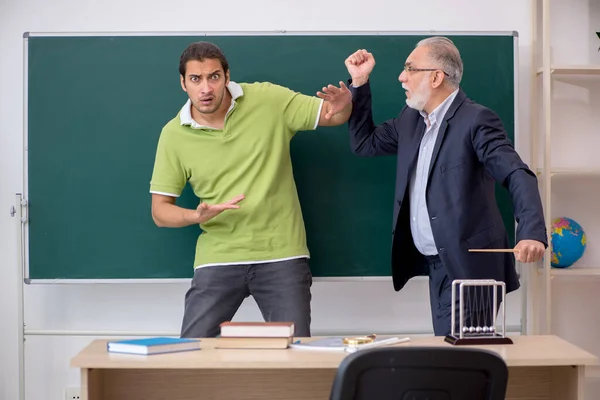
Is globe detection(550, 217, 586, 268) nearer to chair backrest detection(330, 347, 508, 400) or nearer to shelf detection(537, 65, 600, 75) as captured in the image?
shelf detection(537, 65, 600, 75)

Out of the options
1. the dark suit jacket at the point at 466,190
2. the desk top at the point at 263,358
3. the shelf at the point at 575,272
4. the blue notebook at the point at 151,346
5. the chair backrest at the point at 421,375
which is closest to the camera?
the chair backrest at the point at 421,375

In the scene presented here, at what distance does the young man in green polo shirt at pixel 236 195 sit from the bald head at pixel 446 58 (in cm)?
40

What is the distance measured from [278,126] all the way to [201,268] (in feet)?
2.32

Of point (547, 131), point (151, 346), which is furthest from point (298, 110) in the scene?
point (151, 346)

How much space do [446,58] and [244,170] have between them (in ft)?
3.16

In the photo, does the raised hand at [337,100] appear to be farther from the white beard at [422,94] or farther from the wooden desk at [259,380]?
the wooden desk at [259,380]

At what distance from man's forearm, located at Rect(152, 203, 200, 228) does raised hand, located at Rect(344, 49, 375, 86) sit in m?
0.93

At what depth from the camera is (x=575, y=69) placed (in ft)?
12.6

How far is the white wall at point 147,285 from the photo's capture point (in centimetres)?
400

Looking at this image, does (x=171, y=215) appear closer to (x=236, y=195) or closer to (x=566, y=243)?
(x=236, y=195)

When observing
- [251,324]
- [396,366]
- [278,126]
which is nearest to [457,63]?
[278,126]

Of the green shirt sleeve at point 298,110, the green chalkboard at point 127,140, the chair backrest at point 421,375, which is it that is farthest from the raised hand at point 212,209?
the chair backrest at point 421,375

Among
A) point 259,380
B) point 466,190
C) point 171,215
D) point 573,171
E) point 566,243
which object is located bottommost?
point 259,380

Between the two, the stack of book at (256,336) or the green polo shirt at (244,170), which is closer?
the stack of book at (256,336)
